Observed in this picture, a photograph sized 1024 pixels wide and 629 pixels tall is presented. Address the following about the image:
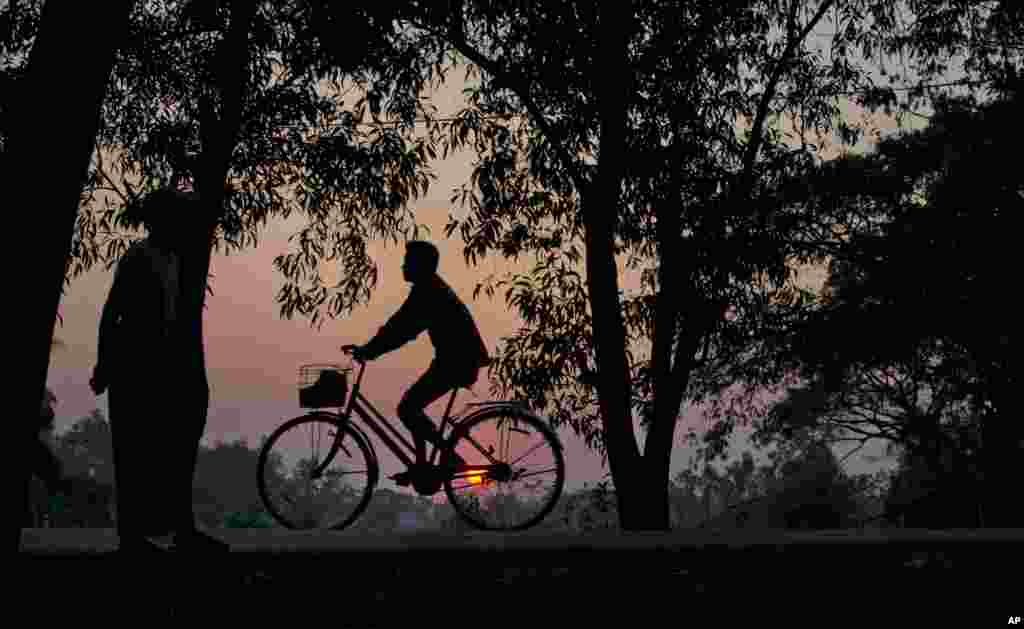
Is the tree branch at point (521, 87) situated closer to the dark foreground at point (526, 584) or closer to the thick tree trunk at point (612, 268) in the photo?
the thick tree trunk at point (612, 268)

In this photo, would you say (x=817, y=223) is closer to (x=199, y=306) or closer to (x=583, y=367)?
(x=583, y=367)

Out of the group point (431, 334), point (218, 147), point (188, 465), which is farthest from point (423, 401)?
point (218, 147)

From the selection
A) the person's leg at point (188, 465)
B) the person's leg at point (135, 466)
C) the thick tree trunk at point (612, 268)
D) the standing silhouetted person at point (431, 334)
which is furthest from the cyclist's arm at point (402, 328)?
the thick tree trunk at point (612, 268)

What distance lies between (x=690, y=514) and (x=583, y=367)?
7356 inches

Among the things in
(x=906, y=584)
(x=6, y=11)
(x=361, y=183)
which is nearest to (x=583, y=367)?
(x=361, y=183)

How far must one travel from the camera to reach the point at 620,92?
13.7 meters

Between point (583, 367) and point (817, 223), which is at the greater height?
point (817, 223)

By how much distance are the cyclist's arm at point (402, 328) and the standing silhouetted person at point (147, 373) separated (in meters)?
2.10

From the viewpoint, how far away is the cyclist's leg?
8.42m

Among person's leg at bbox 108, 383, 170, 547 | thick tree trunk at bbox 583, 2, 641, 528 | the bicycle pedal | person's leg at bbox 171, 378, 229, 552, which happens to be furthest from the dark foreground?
thick tree trunk at bbox 583, 2, 641, 528

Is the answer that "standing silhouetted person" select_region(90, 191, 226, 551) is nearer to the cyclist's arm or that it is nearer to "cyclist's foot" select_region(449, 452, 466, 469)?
the cyclist's arm

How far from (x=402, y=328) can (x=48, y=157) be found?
3151mm

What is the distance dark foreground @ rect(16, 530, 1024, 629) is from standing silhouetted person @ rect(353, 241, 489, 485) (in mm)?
1600

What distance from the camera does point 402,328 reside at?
8.36 metres
